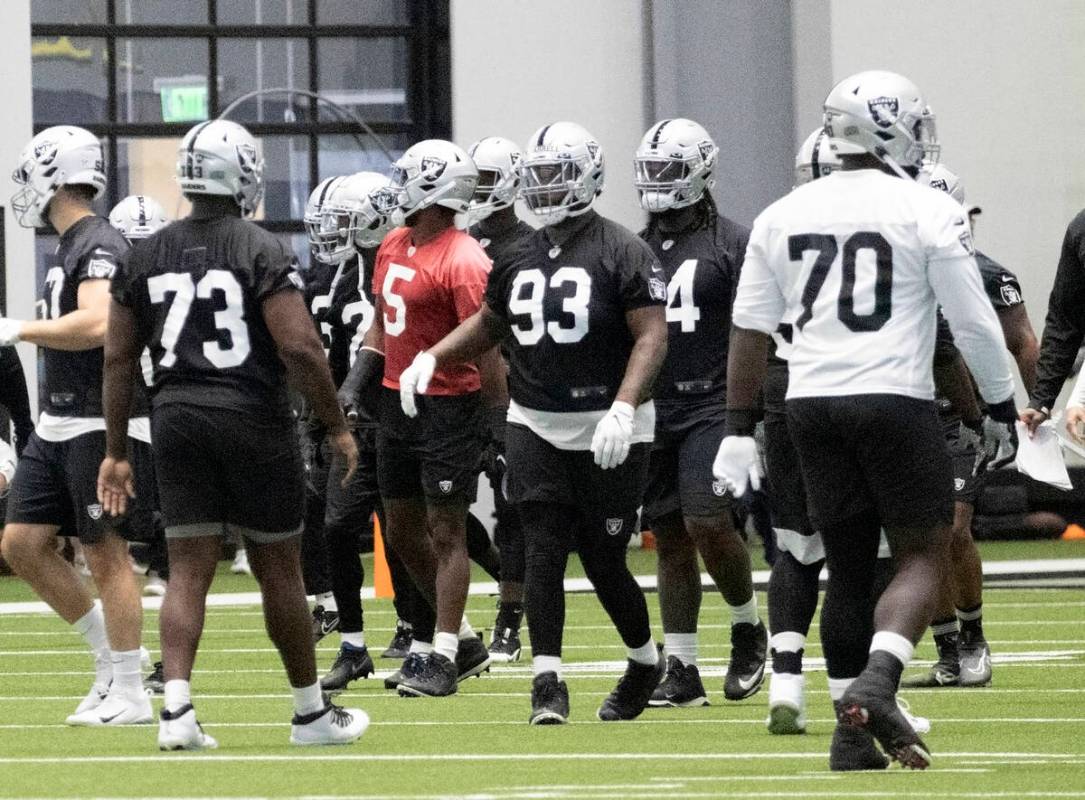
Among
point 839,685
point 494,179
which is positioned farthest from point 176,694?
point 494,179

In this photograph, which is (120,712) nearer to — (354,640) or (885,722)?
(354,640)

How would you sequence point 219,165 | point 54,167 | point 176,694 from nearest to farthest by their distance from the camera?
point 176,694 < point 219,165 < point 54,167

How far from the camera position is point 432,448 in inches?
391

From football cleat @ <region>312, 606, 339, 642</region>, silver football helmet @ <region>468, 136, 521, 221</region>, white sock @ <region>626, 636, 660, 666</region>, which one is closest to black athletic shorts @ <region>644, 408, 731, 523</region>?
white sock @ <region>626, 636, 660, 666</region>

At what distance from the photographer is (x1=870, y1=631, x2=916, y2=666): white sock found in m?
6.85

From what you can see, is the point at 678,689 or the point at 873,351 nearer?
the point at 873,351

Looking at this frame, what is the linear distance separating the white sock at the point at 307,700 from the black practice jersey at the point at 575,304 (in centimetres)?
130

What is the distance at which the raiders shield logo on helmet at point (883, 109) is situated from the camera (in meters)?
7.23

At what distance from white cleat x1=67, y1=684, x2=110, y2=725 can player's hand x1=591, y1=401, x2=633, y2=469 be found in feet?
6.50

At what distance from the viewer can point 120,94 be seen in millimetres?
23031

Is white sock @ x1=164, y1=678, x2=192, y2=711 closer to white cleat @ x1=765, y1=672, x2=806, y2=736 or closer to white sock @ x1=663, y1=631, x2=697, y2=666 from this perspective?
white cleat @ x1=765, y1=672, x2=806, y2=736

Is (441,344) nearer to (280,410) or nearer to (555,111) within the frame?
(280,410)

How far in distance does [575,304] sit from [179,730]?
6.14ft

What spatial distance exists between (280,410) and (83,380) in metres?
1.55
